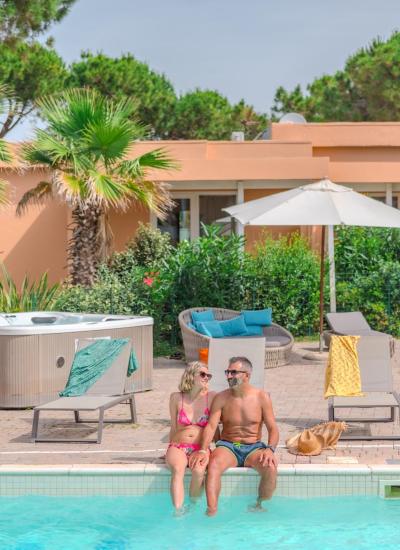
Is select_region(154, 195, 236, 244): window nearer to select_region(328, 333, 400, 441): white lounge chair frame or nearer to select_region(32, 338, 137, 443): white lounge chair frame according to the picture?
select_region(32, 338, 137, 443): white lounge chair frame

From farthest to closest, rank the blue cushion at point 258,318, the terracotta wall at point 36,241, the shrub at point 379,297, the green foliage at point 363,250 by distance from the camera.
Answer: the terracotta wall at point 36,241 → the green foliage at point 363,250 → the shrub at point 379,297 → the blue cushion at point 258,318

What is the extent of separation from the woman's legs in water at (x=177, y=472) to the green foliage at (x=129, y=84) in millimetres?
35305

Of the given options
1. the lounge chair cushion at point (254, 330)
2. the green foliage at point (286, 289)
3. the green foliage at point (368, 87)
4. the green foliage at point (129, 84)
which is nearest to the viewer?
the lounge chair cushion at point (254, 330)

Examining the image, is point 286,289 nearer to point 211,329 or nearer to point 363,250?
point 363,250

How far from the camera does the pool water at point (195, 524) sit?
7.19m

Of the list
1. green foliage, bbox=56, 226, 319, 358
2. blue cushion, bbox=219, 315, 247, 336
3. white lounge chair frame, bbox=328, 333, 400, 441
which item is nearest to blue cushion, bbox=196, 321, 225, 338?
blue cushion, bbox=219, 315, 247, 336

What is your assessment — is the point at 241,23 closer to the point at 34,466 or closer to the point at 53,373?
the point at 53,373

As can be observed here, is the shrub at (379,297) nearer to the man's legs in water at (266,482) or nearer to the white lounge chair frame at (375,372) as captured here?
the white lounge chair frame at (375,372)

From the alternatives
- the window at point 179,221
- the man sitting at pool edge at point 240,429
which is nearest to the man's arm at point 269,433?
the man sitting at pool edge at point 240,429

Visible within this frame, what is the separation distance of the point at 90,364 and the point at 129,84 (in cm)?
3551

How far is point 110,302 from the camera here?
1678 cm

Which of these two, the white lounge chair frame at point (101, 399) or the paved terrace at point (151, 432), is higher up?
the white lounge chair frame at point (101, 399)

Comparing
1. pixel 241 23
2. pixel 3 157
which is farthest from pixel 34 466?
pixel 241 23

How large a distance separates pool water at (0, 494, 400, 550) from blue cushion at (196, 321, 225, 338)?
684 cm
